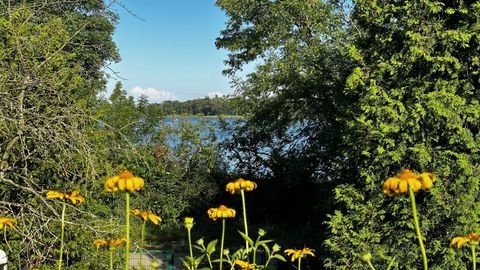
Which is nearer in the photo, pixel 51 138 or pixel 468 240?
pixel 468 240

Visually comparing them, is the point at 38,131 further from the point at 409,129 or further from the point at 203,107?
the point at 203,107

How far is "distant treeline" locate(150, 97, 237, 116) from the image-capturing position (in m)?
10.3

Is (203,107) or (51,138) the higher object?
(203,107)

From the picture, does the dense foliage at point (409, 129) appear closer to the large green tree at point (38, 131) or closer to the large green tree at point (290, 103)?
the large green tree at point (290, 103)

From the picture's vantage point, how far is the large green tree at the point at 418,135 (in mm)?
4688

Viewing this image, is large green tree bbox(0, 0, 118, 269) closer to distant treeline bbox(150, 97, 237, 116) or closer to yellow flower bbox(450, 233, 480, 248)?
yellow flower bbox(450, 233, 480, 248)

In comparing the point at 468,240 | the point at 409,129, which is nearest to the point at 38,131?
the point at 468,240

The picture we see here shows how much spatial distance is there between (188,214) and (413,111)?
22.7ft

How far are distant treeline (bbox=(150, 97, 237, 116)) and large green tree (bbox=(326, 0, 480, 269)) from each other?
5.11 metres

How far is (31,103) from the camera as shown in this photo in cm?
408

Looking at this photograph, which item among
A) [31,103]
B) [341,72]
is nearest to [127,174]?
[31,103]

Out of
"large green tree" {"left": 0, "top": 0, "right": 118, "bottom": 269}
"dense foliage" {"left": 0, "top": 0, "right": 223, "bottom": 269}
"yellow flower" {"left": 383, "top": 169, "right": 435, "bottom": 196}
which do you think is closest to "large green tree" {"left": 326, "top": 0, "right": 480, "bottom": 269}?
"dense foliage" {"left": 0, "top": 0, "right": 223, "bottom": 269}

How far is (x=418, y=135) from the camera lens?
482 centimetres

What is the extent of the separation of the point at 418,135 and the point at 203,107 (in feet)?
25.0
